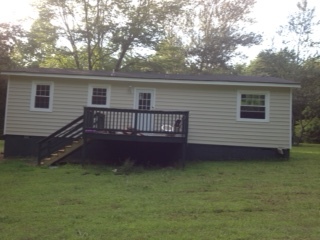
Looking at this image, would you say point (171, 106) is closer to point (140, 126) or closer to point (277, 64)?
point (140, 126)

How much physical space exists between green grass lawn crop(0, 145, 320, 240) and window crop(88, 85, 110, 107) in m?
4.02

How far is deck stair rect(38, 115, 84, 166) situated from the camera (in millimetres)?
12312

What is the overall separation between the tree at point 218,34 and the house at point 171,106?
1796 centimetres

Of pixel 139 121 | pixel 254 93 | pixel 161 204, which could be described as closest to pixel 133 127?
pixel 139 121

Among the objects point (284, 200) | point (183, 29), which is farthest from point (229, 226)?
point (183, 29)

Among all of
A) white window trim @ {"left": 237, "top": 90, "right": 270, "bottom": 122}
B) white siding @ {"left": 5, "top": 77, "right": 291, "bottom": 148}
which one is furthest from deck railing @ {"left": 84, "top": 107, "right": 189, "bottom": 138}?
white window trim @ {"left": 237, "top": 90, "right": 270, "bottom": 122}

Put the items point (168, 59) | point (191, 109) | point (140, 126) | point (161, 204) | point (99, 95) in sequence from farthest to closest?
point (168, 59) < point (99, 95) < point (191, 109) < point (140, 126) < point (161, 204)

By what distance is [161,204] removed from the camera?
6.72m

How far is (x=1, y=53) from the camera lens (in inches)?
880

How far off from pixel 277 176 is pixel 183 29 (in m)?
24.9

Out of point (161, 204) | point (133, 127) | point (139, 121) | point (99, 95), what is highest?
point (99, 95)

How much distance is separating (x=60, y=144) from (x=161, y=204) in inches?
301

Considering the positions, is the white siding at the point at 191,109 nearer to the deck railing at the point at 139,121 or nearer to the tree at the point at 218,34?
the deck railing at the point at 139,121

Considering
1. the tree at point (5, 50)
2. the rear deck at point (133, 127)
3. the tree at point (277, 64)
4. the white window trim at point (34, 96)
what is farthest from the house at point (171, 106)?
the tree at point (277, 64)
